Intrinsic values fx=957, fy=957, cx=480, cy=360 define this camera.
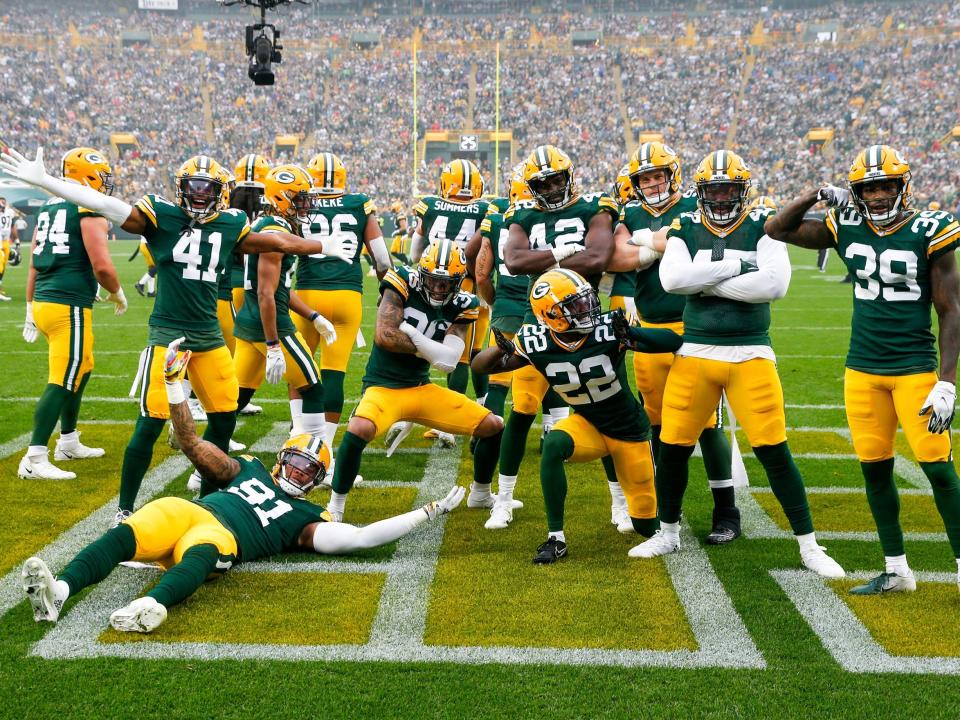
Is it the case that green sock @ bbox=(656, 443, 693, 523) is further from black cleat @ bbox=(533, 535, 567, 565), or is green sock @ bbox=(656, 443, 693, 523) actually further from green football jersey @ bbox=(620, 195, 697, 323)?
green football jersey @ bbox=(620, 195, 697, 323)

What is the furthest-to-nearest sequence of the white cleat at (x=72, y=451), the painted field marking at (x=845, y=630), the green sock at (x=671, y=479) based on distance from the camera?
the white cleat at (x=72, y=451)
the green sock at (x=671, y=479)
the painted field marking at (x=845, y=630)

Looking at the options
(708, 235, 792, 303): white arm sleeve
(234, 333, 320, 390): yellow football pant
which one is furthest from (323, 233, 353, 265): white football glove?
(708, 235, 792, 303): white arm sleeve

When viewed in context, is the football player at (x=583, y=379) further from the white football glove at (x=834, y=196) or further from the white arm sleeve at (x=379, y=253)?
the white arm sleeve at (x=379, y=253)

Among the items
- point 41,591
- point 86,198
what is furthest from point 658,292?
point 41,591

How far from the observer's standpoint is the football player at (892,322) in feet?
12.7

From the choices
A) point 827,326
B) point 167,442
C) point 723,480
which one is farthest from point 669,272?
point 827,326

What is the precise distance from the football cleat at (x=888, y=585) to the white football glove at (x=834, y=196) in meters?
1.60

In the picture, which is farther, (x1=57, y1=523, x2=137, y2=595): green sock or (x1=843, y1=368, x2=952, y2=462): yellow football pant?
(x1=843, y1=368, x2=952, y2=462): yellow football pant

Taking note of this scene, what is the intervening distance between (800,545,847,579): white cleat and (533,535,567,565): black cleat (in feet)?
3.64

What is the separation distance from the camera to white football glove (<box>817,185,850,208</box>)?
12.9 feet

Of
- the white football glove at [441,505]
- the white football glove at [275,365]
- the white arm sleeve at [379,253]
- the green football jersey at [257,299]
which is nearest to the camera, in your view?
the white football glove at [441,505]

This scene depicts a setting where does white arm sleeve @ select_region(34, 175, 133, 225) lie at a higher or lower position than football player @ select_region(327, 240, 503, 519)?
higher

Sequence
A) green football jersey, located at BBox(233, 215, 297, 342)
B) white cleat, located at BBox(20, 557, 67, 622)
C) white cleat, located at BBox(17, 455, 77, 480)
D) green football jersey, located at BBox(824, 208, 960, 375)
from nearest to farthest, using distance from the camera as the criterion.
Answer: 1. white cleat, located at BBox(20, 557, 67, 622)
2. green football jersey, located at BBox(824, 208, 960, 375)
3. white cleat, located at BBox(17, 455, 77, 480)
4. green football jersey, located at BBox(233, 215, 297, 342)

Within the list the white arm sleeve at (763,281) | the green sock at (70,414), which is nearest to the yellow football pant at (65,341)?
the green sock at (70,414)
